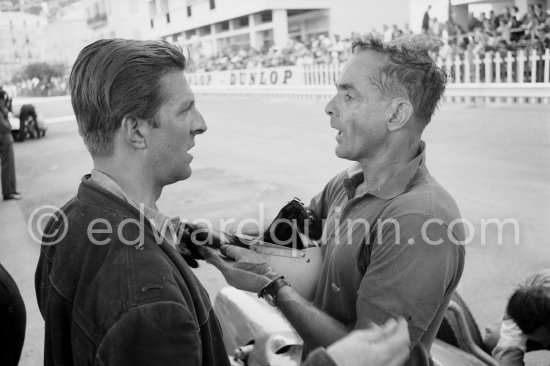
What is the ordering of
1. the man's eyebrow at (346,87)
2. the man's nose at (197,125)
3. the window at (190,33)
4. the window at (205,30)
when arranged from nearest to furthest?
the man's nose at (197,125)
the man's eyebrow at (346,87)
the window at (205,30)
the window at (190,33)

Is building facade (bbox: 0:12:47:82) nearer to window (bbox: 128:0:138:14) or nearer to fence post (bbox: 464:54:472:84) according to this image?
window (bbox: 128:0:138:14)

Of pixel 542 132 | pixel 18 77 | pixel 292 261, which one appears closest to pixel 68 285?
pixel 292 261

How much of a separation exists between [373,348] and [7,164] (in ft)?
29.1

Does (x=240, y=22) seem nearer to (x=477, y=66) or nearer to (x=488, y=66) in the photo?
(x=477, y=66)

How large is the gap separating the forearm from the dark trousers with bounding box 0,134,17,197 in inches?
318

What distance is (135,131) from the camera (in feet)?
4.87

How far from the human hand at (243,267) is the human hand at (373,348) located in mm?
671

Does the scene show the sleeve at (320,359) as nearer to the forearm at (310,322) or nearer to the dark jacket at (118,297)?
the dark jacket at (118,297)

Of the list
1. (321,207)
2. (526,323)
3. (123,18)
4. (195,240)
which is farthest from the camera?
(123,18)

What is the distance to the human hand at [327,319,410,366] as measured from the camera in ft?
3.96

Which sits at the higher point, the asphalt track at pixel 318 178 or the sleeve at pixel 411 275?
the sleeve at pixel 411 275

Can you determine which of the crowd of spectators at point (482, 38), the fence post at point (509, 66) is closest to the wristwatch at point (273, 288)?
the crowd of spectators at point (482, 38)

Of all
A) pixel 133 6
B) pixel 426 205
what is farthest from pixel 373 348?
pixel 133 6

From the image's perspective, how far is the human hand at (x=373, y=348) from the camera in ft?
3.96
